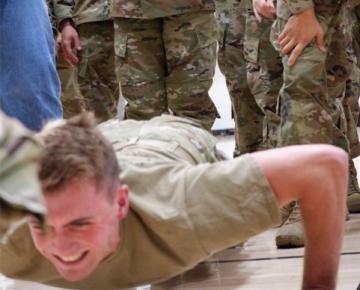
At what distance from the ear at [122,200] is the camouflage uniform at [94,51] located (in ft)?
6.41

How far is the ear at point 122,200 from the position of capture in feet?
4.51

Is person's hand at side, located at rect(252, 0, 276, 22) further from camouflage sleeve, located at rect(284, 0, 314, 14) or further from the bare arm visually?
the bare arm

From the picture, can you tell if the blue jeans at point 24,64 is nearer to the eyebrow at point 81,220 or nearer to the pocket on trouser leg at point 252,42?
the eyebrow at point 81,220

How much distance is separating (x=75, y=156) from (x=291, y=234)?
1.41 metres

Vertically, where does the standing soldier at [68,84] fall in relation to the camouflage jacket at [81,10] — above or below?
below

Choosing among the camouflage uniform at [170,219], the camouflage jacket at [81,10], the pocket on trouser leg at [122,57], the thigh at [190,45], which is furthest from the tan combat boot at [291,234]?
the camouflage jacket at [81,10]

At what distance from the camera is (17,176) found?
0.43m

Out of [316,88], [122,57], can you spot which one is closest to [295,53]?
[316,88]

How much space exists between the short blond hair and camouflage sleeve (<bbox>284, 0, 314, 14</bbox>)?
50.0 inches

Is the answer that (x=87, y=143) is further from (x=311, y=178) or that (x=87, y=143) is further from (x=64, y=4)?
(x=64, y=4)

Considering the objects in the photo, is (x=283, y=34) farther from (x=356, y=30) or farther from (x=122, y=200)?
(x=122, y=200)

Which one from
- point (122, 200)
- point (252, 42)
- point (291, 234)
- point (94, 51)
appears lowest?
point (291, 234)

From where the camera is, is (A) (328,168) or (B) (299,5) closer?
(A) (328,168)

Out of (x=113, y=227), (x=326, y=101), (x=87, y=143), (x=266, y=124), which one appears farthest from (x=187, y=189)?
(x=266, y=124)
